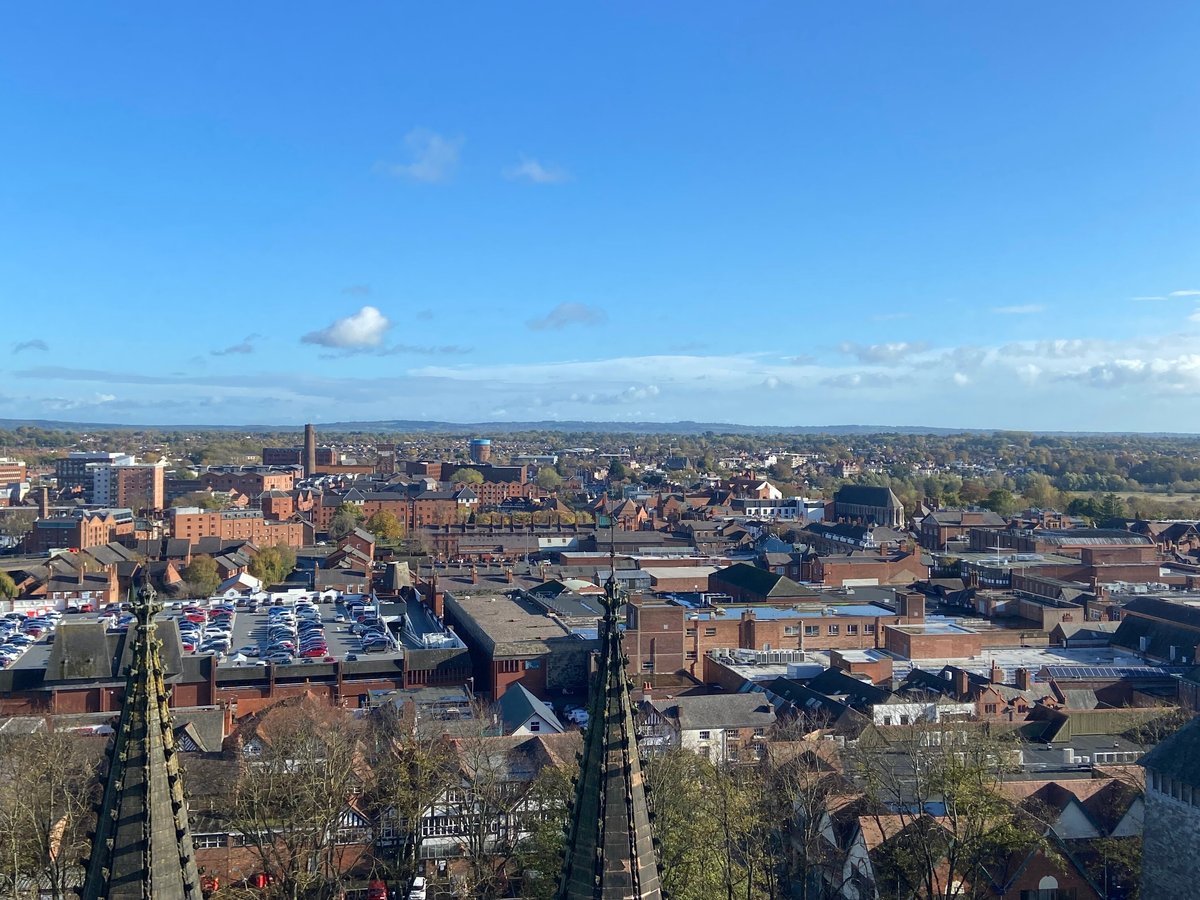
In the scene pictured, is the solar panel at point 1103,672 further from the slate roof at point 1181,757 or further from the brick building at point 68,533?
the brick building at point 68,533

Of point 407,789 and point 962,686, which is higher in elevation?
point 407,789

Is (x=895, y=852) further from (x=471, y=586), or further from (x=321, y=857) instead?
(x=471, y=586)

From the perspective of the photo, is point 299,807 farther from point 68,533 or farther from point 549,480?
point 549,480

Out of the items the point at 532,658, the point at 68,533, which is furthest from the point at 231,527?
the point at 532,658

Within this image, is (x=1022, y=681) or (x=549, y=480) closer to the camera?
(x=1022, y=681)

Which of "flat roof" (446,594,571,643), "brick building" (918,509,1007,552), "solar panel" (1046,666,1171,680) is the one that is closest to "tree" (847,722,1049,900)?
"solar panel" (1046,666,1171,680)
